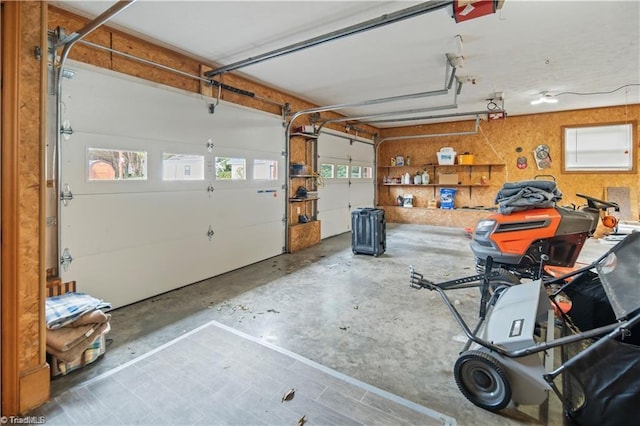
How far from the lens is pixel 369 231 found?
218 inches

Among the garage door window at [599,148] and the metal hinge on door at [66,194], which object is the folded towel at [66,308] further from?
the garage door window at [599,148]

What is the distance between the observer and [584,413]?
159cm

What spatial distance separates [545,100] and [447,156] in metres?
2.63

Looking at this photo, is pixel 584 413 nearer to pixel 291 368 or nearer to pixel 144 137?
pixel 291 368

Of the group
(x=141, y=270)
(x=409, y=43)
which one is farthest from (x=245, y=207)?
(x=409, y=43)

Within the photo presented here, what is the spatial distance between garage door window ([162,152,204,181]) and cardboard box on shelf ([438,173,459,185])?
6.67 m

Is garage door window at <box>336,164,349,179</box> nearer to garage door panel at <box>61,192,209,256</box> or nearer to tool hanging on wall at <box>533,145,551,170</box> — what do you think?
garage door panel at <box>61,192,209,256</box>

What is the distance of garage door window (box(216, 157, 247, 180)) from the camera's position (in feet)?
14.4

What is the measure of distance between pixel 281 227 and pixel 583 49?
481cm

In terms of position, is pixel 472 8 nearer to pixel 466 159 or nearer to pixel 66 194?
pixel 66 194

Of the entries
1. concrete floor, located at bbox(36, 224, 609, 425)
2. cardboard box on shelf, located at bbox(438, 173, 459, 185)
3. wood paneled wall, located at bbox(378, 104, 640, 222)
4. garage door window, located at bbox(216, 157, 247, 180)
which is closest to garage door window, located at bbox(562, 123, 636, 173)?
wood paneled wall, located at bbox(378, 104, 640, 222)

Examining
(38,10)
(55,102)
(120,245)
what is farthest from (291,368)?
(55,102)

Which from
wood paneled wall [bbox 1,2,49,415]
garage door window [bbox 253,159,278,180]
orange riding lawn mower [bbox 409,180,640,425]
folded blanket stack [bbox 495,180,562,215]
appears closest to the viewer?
orange riding lawn mower [bbox 409,180,640,425]

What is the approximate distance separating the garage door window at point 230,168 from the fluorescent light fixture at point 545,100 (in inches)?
217
